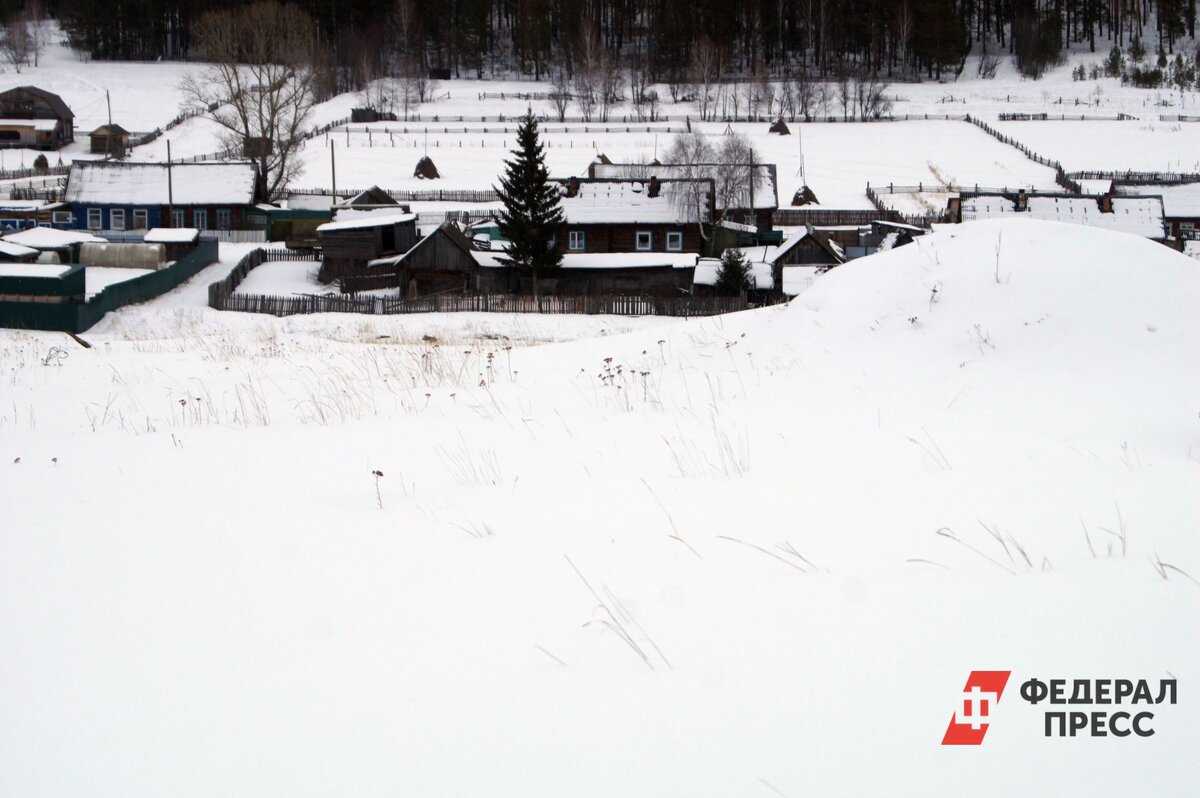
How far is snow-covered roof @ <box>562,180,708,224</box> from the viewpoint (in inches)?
1682

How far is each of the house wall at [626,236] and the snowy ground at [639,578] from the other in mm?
36521

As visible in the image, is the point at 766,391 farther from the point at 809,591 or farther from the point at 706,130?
the point at 706,130

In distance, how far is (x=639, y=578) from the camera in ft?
11.1

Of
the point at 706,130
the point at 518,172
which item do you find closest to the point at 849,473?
the point at 518,172

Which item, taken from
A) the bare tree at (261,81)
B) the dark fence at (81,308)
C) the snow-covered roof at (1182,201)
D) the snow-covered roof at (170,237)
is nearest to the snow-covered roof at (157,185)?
the bare tree at (261,81)

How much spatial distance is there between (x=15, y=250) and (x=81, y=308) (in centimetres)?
800

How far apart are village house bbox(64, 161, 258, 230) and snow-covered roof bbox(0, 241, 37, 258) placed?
19.4 metres

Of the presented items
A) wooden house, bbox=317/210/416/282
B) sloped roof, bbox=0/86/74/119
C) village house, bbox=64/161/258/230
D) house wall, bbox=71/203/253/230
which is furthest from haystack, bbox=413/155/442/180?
sloped roof, bbox=0/86/74/119

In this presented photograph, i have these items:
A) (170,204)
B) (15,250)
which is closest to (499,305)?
(15,250)

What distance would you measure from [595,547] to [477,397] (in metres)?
3.67

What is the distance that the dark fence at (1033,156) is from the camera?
198 ft

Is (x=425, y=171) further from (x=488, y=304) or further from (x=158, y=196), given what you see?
(x=488, y=304)

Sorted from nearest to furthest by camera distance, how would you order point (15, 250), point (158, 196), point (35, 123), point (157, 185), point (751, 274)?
1. point (15, 250)
2. point (751, 274)
3. point (158, 196)
4. point (157, 185)
5. point (35, 123)

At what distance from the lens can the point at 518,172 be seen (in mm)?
38094
